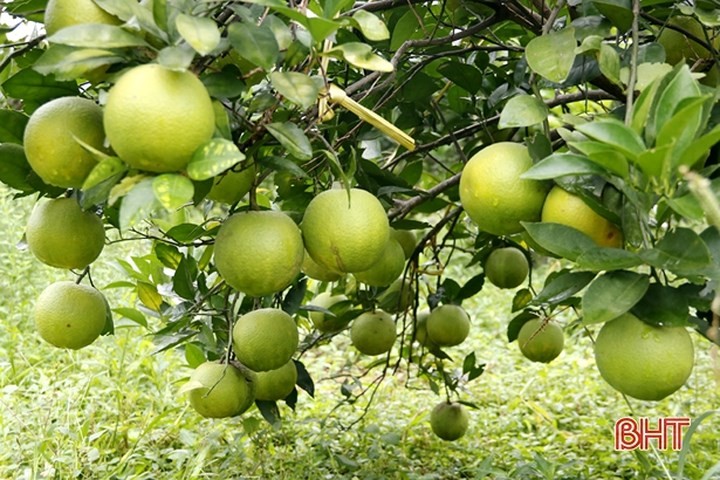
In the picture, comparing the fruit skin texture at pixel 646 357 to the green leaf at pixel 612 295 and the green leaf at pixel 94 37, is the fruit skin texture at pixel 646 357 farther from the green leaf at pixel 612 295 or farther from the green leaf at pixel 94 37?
the green leaf at pixel 94 37

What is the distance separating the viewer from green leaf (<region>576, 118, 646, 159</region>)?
2.35ft

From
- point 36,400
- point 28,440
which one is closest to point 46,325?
point 28,440

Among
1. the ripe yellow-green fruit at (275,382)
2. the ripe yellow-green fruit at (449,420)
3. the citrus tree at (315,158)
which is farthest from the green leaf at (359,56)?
the ripe yellow-green fruit at (449,420)

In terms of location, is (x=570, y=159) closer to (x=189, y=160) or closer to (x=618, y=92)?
(x=189, y=160)

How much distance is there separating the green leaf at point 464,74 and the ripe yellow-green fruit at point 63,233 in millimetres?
716

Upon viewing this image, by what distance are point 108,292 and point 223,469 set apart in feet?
4.72

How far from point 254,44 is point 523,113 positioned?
324mm

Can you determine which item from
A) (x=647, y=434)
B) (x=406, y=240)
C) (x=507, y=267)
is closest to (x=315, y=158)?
(x=406, y=240)

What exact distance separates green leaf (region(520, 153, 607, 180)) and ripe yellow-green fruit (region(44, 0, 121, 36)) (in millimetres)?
457

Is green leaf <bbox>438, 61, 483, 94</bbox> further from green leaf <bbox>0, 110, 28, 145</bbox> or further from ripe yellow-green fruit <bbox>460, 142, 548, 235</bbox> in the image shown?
green leaf <bbox>0, 110, 28, 145</bbox>

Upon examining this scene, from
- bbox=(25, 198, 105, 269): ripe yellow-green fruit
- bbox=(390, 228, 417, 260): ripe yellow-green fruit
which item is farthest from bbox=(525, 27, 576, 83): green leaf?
bbox=(390, 228, 417, 260): ripe yellow-green fruit

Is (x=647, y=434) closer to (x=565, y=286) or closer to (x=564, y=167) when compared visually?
(x=565, y=286)

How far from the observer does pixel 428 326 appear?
1847 millimetres

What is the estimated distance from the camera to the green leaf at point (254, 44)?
0.74 meters
